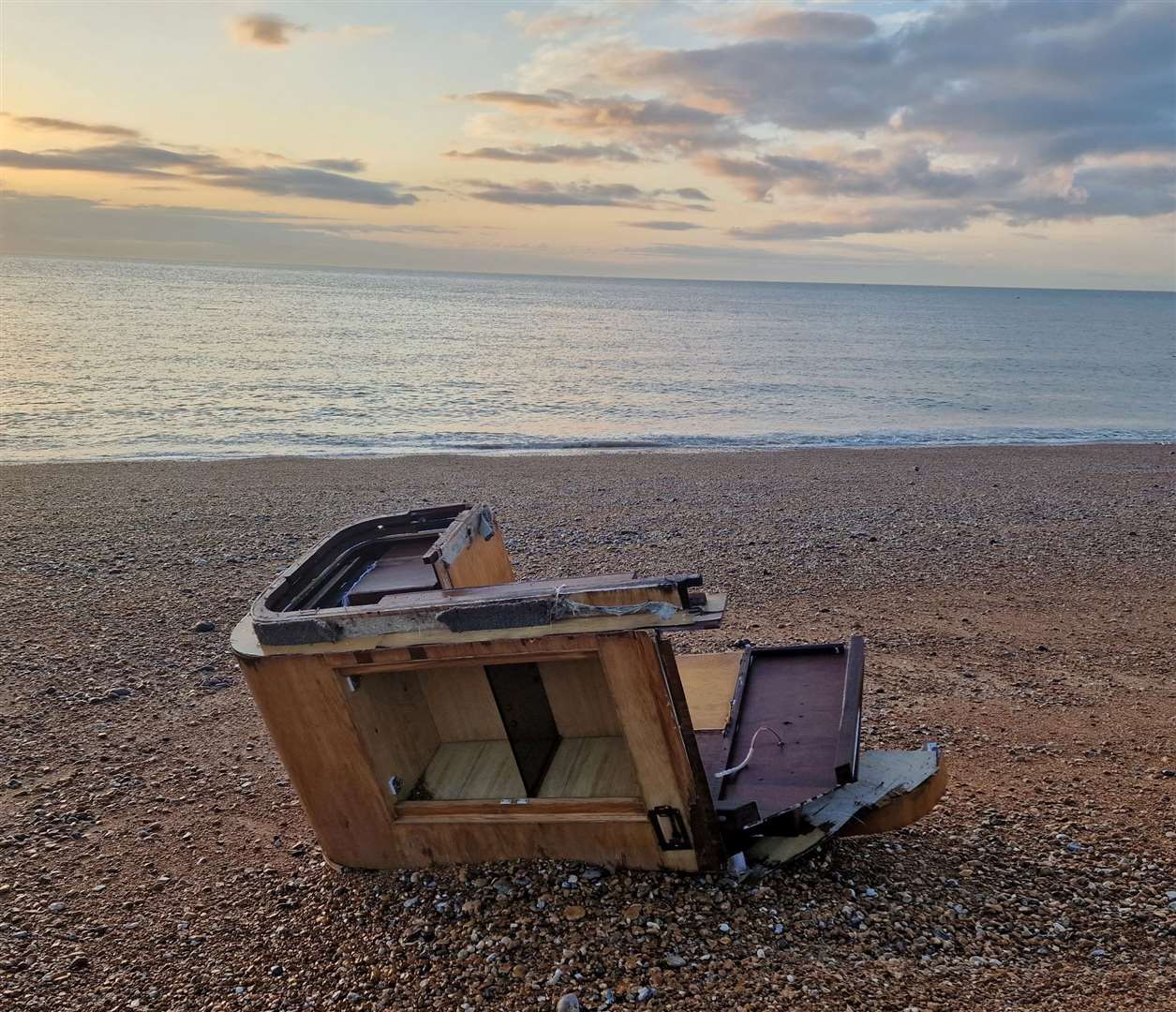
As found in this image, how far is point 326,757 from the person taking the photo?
16.0 feet

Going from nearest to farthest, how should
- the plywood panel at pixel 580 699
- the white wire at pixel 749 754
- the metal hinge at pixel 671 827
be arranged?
the metal hinge at pixel 671 827 → the white wire at pixel 749 754 → the plywood panel at pixel 580 699

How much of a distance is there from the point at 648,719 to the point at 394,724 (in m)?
1.63

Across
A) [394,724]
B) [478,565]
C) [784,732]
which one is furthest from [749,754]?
[478,565]

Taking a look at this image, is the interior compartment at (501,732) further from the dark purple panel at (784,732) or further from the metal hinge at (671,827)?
the dark purple panel at (784,732)

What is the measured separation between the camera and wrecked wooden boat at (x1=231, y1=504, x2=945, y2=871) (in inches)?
175

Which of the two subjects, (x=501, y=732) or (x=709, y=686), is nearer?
(x=501, y=732)

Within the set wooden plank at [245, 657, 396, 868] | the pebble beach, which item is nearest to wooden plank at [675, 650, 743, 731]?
the pebble beach

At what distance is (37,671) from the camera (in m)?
9.08

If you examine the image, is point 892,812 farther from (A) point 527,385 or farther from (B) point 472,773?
(A) point 527,385

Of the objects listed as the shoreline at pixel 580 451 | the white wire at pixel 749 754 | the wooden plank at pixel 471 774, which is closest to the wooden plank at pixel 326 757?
the wooden plank at pixel 471 774

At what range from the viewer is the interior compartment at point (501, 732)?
17.2ft

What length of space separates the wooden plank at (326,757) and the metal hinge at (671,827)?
56.0 inches

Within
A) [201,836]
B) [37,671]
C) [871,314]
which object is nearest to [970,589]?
[201,836]

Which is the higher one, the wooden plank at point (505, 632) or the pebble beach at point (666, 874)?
the wooden plank at point (505, 632)
